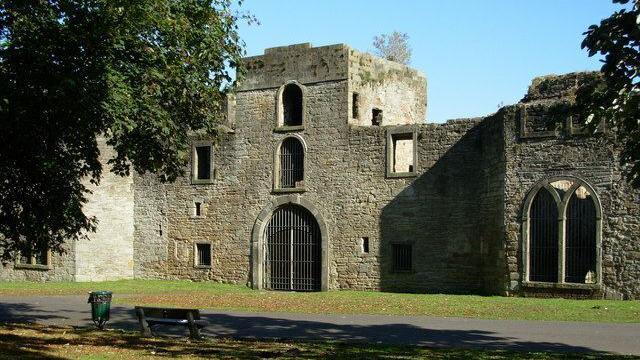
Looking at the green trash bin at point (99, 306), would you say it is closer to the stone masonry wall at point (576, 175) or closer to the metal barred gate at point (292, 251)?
the stone masonry wall at point (576, 175)

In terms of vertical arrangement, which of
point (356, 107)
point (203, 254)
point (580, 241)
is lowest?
point (203, 254)

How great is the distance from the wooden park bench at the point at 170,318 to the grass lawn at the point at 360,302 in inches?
225

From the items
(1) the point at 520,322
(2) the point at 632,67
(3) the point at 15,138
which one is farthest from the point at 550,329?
(3) the point at 15,138

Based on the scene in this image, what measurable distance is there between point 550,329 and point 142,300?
1251 centimetres

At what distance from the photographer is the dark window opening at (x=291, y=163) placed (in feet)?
97.0

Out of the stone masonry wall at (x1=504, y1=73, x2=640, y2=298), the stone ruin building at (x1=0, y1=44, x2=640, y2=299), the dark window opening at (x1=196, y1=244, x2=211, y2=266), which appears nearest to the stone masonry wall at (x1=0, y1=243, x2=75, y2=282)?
the stone ruin building at (x1=0, y1=44, x2=640, y2=299)

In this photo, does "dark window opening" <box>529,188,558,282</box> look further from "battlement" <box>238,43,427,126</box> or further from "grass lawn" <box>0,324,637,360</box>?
"grass lawn" <box>0,324,637,360</box>

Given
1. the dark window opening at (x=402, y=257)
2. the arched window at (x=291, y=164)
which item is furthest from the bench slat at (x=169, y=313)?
the arched window at (x=291, y=164)

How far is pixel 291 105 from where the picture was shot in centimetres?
3042

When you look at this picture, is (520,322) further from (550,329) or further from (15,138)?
(15,138)

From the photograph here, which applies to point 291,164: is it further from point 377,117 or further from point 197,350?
point 197,350

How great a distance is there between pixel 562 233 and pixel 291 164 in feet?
34.0

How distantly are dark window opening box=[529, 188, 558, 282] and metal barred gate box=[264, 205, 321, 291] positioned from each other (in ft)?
26.7

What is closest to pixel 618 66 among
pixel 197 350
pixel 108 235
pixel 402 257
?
pixel 197 350
